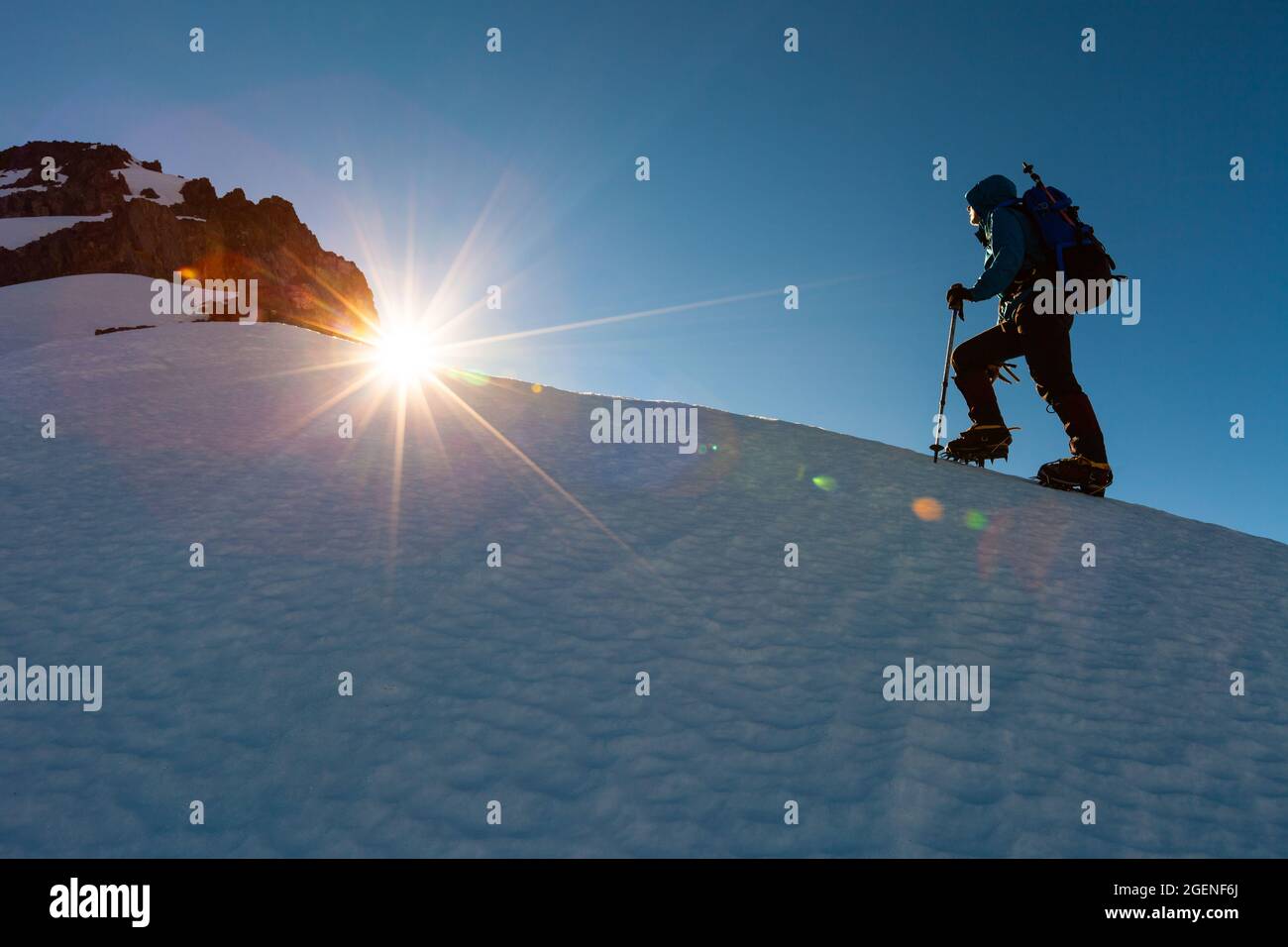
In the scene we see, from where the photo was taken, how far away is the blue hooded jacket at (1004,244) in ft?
24.6

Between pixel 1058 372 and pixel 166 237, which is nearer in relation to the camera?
pixel 1058 372

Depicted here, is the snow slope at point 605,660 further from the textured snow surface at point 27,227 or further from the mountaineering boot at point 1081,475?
the textured snow surface at point 27,227

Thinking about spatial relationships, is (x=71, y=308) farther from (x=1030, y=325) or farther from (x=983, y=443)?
(x=1030, y=325)

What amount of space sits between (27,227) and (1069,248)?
8286 centimetres

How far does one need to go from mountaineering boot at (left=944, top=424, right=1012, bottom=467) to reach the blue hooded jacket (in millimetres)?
1416

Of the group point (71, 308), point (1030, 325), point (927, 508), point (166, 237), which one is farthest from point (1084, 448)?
point (166, 237)

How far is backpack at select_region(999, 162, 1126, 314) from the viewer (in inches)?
290

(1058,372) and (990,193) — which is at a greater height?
(990,193)

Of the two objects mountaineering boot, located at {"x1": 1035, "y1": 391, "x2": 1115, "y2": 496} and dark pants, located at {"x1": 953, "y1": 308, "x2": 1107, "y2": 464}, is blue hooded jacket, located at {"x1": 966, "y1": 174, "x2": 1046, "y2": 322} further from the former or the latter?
mountaineering boot, located at {"x1": 1035, "y1": 391, "x2": 1115, "y2": 496}

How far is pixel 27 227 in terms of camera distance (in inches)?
2395
